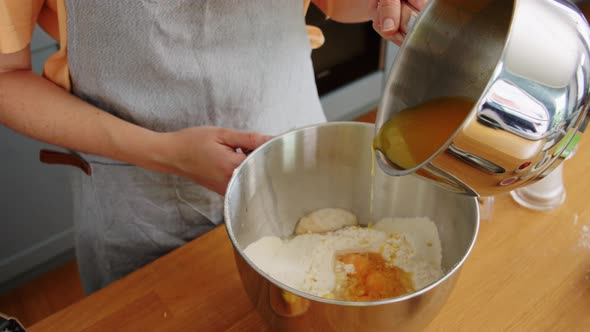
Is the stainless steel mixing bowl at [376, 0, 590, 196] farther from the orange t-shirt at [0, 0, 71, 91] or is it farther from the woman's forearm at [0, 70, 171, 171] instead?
the orange t-shirt at [0, 0, 71, 91]

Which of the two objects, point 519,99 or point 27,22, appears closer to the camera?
point 519,99

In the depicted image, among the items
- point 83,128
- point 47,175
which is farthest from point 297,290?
point 47,175

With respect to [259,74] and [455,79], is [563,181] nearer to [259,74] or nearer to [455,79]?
[455,79]

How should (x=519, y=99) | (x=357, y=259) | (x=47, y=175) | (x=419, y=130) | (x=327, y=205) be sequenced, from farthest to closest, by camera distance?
1. (x=47, y=175)
2. (x=327, y=205)
3. (x=357, y=259)
4. (x=419, y=130)
5. (x=519, y=99)

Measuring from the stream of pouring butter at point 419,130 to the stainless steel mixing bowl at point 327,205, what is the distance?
83 mm

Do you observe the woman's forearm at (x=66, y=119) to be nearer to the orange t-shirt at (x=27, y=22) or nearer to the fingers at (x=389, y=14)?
the orange t-shirt at (x=27, y=22)

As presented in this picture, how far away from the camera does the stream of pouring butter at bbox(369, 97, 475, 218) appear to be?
54cm

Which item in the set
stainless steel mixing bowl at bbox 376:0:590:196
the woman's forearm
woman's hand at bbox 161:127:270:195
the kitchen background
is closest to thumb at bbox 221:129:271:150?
woman's hand at bbox 161:127:270:195

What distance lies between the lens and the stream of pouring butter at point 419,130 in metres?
0.54

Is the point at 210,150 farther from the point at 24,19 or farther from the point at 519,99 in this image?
the point at 519,99

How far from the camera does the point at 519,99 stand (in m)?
0.38

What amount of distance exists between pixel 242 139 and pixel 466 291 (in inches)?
14.0

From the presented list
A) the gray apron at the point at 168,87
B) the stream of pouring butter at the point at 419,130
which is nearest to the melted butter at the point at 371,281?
the stream of pouring butter at the point at 419,130

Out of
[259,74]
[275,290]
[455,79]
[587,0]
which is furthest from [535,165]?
[587,0]
